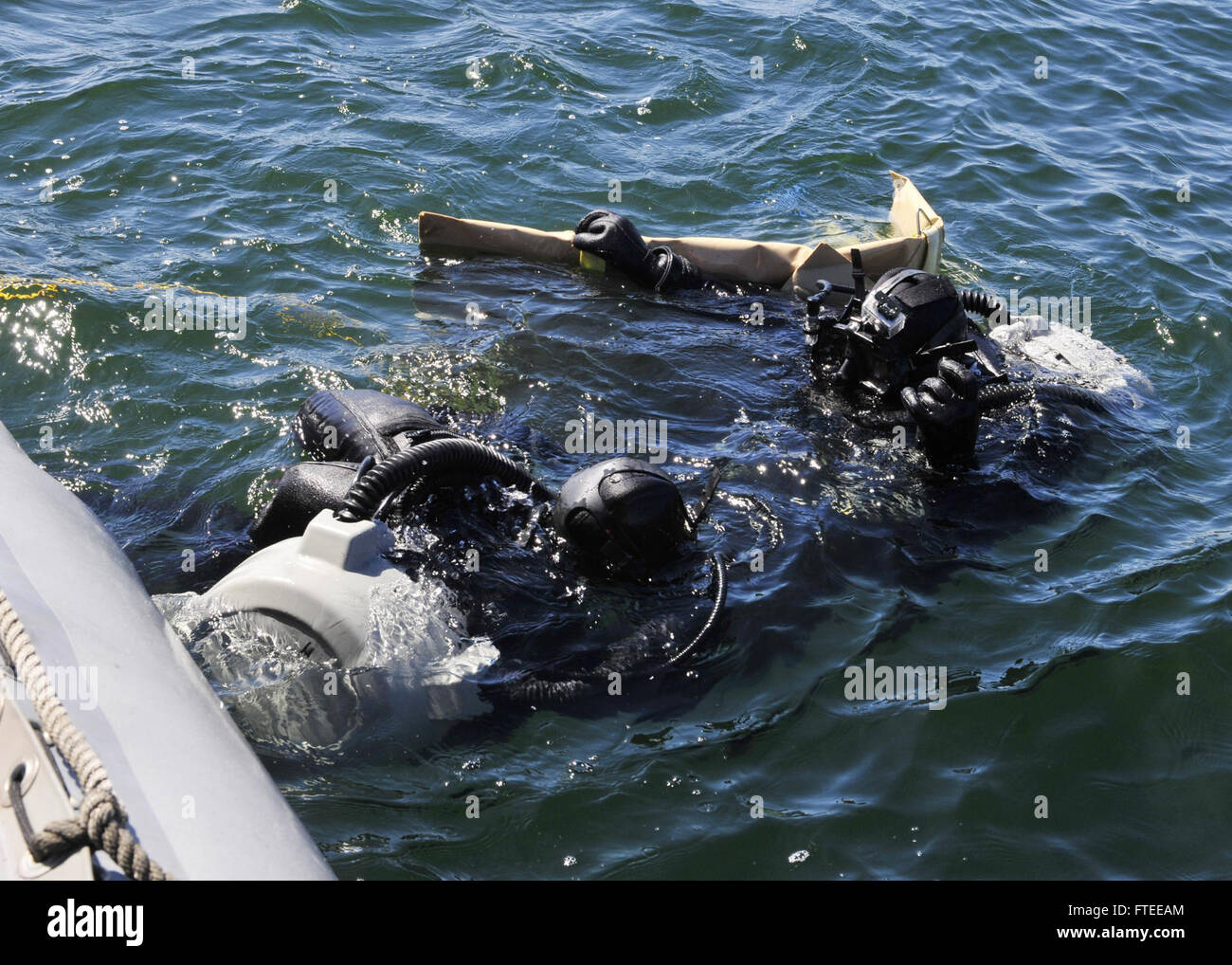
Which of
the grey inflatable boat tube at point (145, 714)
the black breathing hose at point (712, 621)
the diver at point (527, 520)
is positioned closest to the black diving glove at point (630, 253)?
the diver at point (527, 520)

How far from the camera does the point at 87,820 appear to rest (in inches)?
101

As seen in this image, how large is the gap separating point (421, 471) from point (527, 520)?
2.53ft

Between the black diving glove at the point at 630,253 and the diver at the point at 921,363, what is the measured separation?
1241mm

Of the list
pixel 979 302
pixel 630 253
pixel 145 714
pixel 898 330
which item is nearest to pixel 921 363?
pixel 898 330

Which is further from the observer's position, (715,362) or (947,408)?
(715,362)

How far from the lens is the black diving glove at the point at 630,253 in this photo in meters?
7.18

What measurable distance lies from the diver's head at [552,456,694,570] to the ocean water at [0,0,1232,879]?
0.82 ft

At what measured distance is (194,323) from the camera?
7141 mm

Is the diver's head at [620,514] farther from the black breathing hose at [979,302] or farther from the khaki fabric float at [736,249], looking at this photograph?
the khaki fabric float at [736,249]

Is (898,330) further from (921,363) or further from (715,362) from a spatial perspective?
(715,362)
